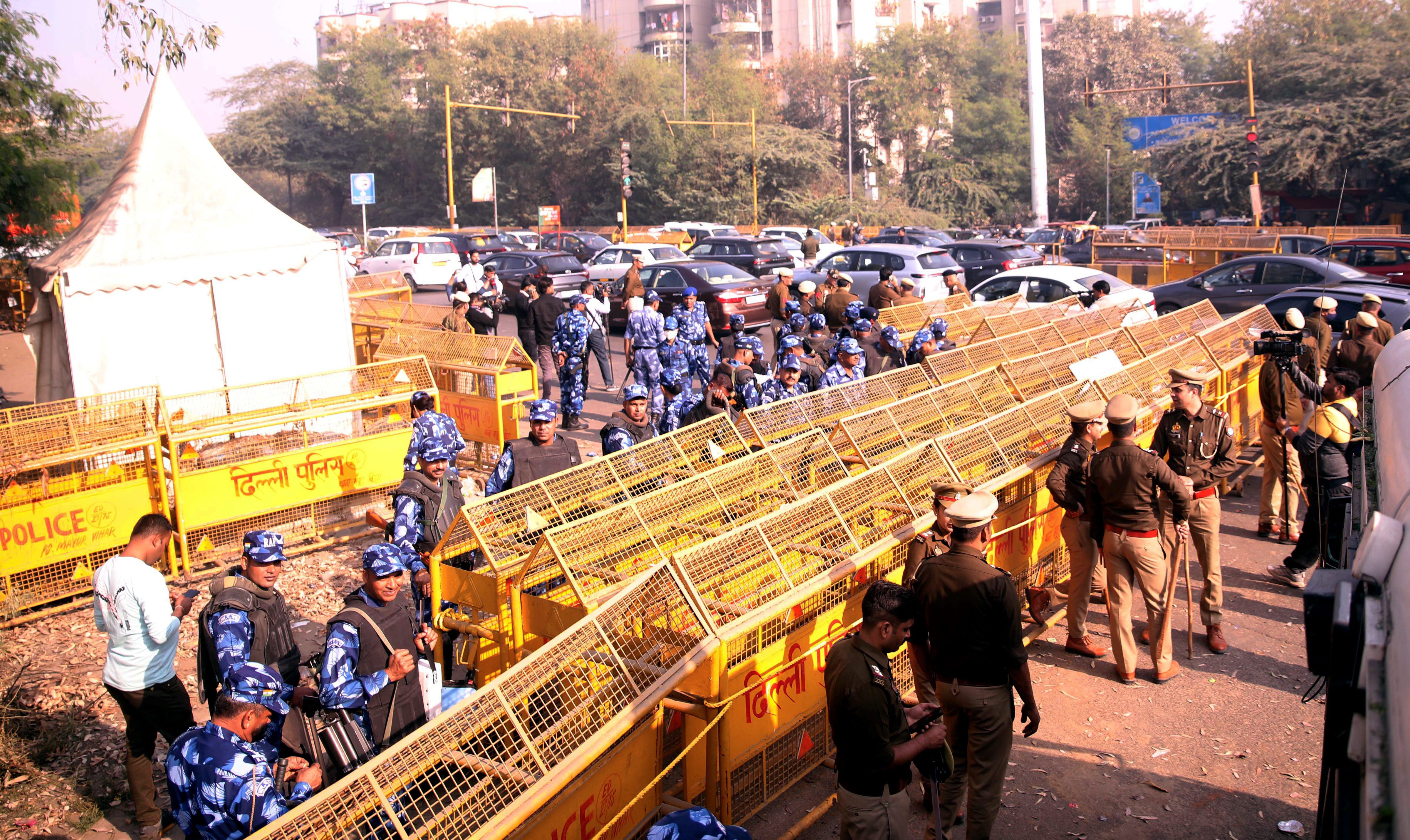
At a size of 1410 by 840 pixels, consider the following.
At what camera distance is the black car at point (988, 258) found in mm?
23859

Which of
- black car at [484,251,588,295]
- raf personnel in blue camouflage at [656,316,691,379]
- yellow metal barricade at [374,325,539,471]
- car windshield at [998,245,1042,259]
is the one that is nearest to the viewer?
yellow metal barricade at [374,325,539,471]

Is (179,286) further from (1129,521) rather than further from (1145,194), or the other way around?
(1145,194)

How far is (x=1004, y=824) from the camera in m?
5.04

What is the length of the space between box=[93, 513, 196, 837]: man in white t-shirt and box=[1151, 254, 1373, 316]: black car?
17.2 m

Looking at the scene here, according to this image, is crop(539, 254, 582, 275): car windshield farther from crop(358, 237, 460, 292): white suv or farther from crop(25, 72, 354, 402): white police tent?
crop(25, 72, 354, 402): white police tent

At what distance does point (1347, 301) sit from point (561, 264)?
17.9 meters

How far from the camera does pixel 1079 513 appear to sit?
6562 mm

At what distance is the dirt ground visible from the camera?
501 centimetres

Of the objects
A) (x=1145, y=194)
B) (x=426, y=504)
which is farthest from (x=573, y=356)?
(x=1145, y=194)

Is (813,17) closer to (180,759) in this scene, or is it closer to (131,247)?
(131,247)

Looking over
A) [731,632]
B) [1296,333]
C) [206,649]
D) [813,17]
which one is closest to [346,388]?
[206,649]

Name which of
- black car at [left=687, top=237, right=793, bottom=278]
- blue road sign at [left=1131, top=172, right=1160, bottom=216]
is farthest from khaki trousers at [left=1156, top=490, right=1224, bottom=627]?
blue road sign at [left=1131, top=172, right=1160, bottom=216]

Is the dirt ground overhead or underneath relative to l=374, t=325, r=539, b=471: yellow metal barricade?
underneath

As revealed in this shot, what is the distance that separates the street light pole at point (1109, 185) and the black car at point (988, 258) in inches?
1302
